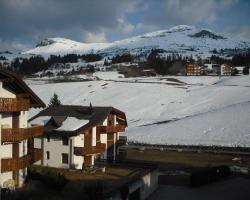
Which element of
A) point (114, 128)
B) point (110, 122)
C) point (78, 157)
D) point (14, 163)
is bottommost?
point (78, 157)

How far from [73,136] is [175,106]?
219 ft

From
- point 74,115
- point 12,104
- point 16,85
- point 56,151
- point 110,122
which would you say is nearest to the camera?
point 12,104

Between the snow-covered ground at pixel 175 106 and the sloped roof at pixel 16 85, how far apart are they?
40652mm

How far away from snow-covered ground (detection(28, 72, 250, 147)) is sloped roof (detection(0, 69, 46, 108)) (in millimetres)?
40652

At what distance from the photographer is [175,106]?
103 metres

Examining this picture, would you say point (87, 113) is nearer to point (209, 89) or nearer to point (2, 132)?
point (2, 132)

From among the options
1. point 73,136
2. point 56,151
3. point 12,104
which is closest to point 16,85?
point 12,104

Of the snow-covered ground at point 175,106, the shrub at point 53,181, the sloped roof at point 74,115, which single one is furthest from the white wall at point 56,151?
the snow-covered ground at point 175,106

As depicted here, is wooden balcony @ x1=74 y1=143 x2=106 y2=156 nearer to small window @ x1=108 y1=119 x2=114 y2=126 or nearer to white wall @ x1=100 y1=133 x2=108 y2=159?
white wall @ x1=100 y1=133 x2=108 y2=159

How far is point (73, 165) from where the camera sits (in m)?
39.0

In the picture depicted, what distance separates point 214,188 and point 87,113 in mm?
14502

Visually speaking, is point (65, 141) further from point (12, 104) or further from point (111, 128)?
point (12, 104)

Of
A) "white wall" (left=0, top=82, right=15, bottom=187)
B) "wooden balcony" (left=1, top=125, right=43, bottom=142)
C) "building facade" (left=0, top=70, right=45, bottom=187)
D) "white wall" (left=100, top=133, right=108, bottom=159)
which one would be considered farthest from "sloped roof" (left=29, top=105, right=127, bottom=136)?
"white wall" (left=0, top=82, right=15, bottom=187)

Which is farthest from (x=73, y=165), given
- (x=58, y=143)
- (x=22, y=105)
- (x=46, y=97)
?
(x=46, y=97)
